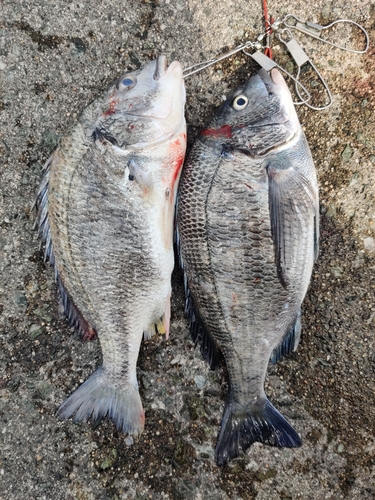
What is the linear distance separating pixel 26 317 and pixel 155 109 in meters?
1.45

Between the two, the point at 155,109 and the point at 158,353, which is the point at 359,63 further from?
the point at 158,353

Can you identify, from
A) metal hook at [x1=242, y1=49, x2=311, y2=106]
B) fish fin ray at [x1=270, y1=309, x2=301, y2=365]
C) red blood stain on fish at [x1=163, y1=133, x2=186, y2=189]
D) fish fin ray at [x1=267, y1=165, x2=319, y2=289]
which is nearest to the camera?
fish fin ray at [x1=267, y1=165, x2=319, y2=289]

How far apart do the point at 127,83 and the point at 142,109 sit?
185 mm

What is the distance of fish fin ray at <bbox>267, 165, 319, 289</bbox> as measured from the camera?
2039 mm

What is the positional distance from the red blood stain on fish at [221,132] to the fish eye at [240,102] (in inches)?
4.8

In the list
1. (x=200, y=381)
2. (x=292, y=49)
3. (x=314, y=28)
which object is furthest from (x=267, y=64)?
(x=200, y=381)

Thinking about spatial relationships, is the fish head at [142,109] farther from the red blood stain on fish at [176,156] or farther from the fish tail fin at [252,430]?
the fish tail fin at [252,430]

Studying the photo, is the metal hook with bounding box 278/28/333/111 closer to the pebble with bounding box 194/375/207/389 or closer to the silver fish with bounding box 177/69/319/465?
the silver fish with bounding box 177/69/319/465

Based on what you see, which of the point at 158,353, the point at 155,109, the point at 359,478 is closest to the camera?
the point at 155,109

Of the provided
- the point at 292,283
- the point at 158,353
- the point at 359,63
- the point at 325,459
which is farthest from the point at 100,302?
the point at 359,63

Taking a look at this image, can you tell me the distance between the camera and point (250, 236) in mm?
2047

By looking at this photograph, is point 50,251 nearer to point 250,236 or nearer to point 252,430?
point 250,236

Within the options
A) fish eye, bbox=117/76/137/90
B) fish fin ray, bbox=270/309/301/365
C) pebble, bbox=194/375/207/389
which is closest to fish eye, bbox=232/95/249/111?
fish eye, bbox=117/76/137/90

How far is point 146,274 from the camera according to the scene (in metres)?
2.16
